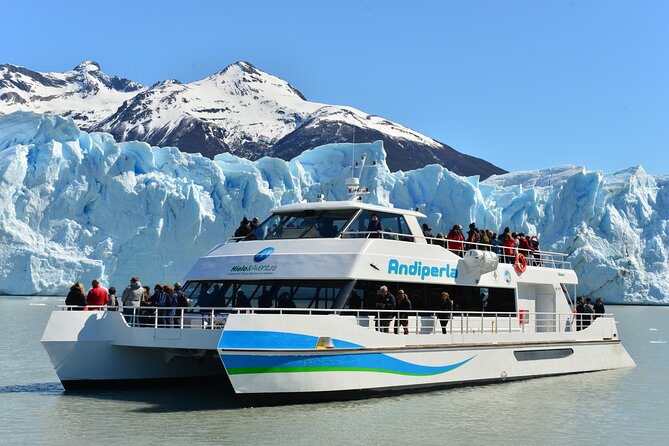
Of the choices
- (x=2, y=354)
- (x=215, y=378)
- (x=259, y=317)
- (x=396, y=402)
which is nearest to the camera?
(x=259, y=317)

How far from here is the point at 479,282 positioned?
16.0 m

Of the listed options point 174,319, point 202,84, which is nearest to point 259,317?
point 174,319

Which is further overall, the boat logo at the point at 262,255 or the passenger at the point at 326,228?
the passenger at the point at 326,228

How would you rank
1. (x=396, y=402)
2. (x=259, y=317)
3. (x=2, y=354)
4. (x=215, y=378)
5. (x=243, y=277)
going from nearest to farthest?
(x=259, y=317) → (x=396, y=402) → (x=243, y=277) → (x=215, y=378) → (x=2, y=354)

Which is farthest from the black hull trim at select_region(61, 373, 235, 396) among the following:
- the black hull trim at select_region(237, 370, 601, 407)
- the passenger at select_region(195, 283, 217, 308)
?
the black hull trim at select_region(237, 370, 601, 407)

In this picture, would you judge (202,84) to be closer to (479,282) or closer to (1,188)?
(1,188)

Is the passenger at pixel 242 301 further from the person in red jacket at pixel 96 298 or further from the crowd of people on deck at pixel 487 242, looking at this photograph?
the crowd of people on deck at pixel 487 242

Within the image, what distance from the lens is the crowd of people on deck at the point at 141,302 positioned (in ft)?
43.9

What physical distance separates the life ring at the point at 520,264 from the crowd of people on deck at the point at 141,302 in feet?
22.7

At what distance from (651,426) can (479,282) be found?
14.5 ft

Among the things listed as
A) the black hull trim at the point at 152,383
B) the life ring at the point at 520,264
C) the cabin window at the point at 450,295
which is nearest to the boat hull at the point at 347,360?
the cabin window at the point at 450,295

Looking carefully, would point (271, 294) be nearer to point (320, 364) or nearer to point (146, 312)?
point (320, 364)

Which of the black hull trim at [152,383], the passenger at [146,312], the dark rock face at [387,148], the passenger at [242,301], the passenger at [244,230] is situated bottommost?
the black hull trim at [152,383]

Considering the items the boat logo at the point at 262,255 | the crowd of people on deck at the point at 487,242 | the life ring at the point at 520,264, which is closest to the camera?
the boat logo at the point at 262,255
